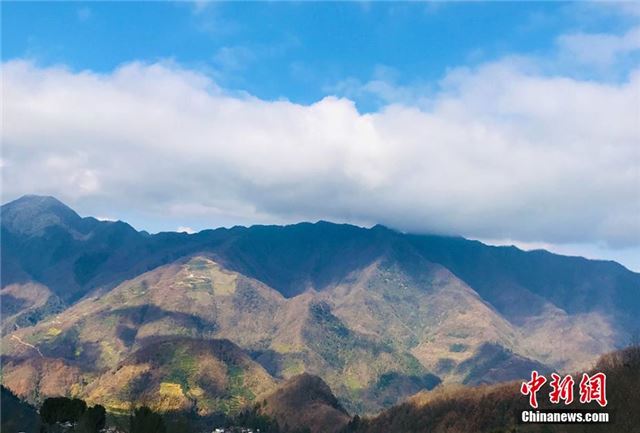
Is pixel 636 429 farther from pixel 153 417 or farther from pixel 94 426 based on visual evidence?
pixel 94 426

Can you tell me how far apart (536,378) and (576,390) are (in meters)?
68.2

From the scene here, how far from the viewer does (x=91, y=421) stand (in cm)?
17150

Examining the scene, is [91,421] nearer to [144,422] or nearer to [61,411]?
[61,411]

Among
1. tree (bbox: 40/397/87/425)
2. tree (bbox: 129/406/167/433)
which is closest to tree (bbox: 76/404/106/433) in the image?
tree (bbox: 40/397/87/425)

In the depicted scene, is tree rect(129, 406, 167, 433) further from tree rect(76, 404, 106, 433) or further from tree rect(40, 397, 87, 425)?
tree rect(40, 397, 87, 425)

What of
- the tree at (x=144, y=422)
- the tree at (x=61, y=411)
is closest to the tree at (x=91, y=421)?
the tree at (x=61, y=411)

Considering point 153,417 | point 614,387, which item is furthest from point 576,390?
point 153,417

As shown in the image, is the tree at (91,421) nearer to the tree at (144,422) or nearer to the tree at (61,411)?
the tree at (61,411)

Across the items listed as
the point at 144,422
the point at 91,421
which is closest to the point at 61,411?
the point at 91,421

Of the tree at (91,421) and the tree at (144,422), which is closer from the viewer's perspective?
the tree at (144,422)

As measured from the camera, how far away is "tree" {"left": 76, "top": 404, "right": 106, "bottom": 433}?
6229 inches

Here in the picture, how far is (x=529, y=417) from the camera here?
5044 inches

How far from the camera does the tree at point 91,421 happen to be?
158 meters

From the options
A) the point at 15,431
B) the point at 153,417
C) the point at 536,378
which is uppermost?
the point at 536,378
